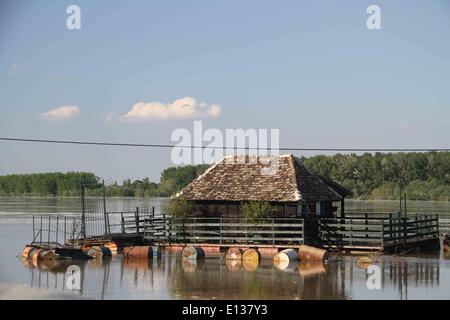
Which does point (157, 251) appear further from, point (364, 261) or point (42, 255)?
point (364, 261)

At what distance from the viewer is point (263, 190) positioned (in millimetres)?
39031

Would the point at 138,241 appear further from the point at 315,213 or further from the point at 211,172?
the point at 315,213

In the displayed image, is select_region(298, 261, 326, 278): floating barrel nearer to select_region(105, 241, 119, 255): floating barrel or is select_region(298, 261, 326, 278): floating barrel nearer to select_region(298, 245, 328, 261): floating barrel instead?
select_region(298, 245, 328, 261): floating barrel

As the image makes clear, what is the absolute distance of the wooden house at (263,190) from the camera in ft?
126

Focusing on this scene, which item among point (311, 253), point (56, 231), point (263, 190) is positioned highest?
point (263, 190)

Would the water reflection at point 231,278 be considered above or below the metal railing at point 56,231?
below

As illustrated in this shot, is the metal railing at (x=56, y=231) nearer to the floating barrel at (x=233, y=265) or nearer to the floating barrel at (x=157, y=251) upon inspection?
the floating barrel at (x=157, y=251)

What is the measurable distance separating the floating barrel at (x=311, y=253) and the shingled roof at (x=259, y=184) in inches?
142

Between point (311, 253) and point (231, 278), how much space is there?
5.90m

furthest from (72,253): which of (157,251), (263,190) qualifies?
(263,190)

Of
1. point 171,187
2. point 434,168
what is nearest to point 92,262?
point 171,187

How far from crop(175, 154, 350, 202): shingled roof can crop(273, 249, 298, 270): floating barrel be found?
13.1 feet

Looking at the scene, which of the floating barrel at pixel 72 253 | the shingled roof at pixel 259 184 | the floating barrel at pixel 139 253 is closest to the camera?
the floating barrel at pixel 72 253

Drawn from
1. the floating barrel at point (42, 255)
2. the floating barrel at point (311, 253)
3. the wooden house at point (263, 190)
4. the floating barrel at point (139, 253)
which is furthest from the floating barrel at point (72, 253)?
the floating barrel at point (311, 253)
